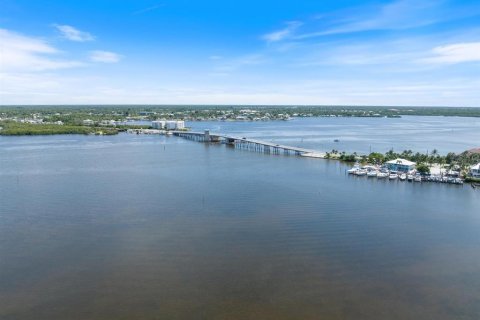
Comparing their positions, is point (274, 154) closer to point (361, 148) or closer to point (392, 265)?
point (361, 148)

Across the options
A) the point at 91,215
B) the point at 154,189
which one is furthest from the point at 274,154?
the point at 91,215

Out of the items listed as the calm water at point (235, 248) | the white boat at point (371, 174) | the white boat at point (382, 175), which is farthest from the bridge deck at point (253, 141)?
the calm water at point (235, 248)

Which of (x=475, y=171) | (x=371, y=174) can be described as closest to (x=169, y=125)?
(x=371, y=174)

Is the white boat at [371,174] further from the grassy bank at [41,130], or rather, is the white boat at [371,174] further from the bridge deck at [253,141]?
the grassy bank at [41,130]

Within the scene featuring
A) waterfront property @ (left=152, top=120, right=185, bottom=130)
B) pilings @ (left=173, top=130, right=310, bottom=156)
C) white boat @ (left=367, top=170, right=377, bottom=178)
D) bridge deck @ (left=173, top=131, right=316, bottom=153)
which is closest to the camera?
white boat @ (left=367, top=170, right=377, bottom=178)

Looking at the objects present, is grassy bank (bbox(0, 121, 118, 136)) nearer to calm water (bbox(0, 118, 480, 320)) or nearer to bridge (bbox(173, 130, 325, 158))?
bridge (bbox(173, 130, 325, 158))

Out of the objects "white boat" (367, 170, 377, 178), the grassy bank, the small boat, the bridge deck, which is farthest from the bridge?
the grassy bank
